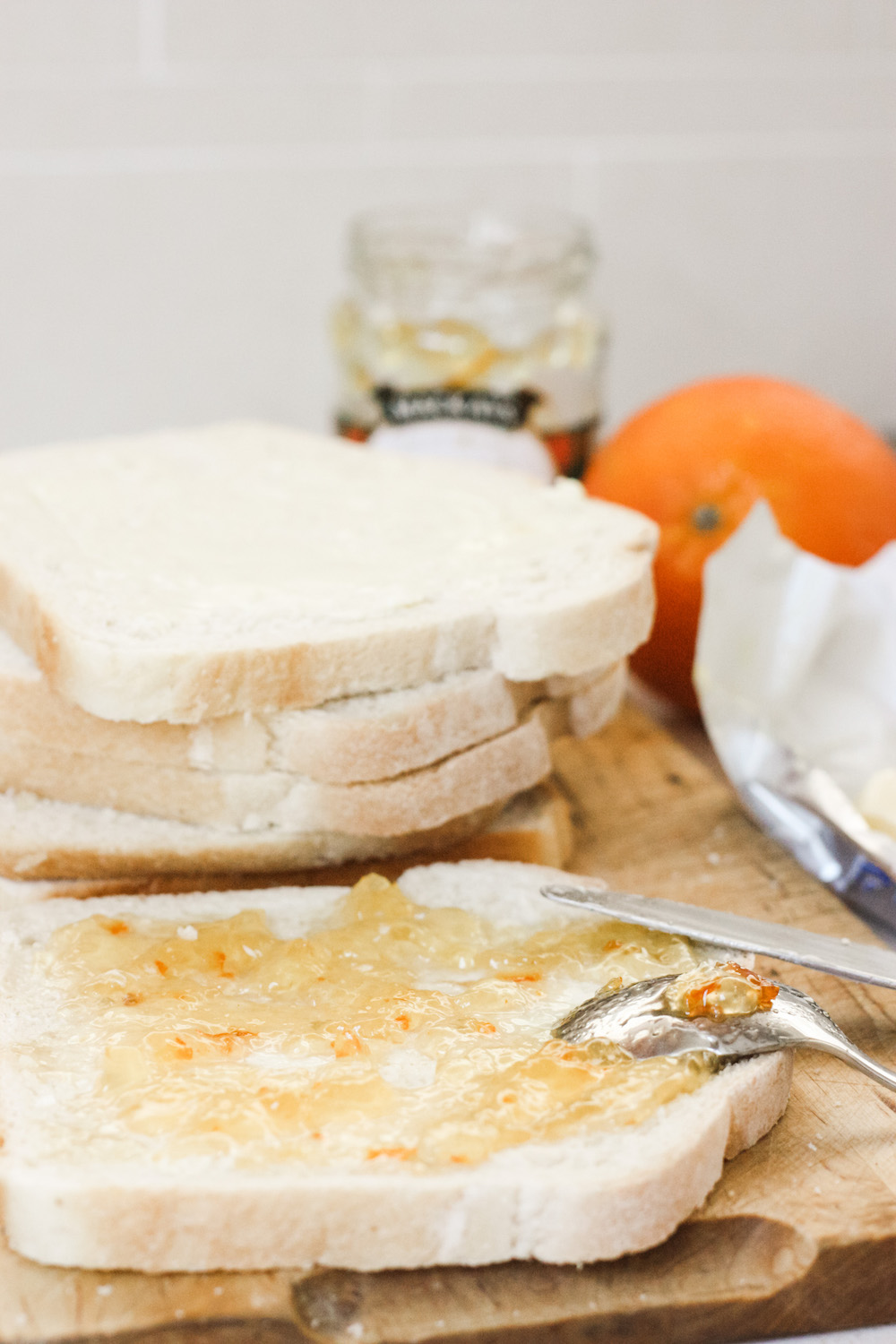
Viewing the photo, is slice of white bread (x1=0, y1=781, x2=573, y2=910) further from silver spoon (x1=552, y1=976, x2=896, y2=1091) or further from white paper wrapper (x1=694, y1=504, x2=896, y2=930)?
silver spoon (x1=552, y1=976, x2=896, y2=1091)

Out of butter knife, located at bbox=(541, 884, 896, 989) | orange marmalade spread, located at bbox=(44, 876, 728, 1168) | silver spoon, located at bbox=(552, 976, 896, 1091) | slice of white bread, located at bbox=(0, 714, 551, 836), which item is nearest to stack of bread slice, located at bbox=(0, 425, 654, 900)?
slice of white bread, located at bbox=(0, 714, 551, 836)

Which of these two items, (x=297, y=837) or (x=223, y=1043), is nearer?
(x=223, y=1043)

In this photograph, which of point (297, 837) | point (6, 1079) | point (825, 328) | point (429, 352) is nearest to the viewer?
point (6, 1079)

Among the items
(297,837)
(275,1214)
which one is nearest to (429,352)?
(297,837)

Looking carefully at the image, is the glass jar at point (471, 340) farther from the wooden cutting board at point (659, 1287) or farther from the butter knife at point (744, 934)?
the wooden cutting board at point (659, 1287)

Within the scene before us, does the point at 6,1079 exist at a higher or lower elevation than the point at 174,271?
lower

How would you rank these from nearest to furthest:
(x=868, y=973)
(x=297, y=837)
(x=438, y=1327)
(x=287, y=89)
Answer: (x=438, y=1327)
(x=868, y=973)
(x=297, y=837)
(x=287, y=89)

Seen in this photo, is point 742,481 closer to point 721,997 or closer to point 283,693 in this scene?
point 283,693

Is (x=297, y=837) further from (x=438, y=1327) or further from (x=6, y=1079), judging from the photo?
(x=438, y=1327)
